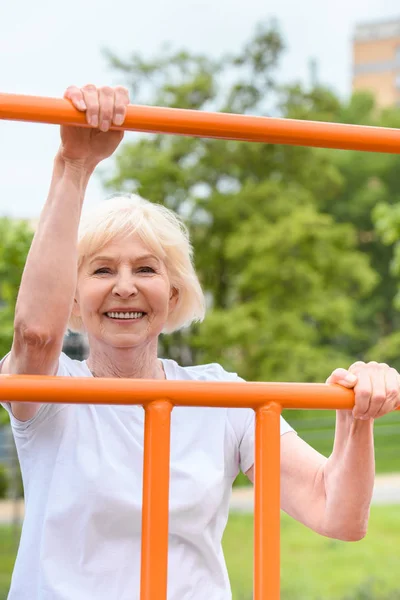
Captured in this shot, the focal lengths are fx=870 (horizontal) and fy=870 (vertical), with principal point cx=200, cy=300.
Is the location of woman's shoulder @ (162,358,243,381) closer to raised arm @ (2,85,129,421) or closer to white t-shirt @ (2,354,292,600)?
white t-shirt @ (2,354,292,600)

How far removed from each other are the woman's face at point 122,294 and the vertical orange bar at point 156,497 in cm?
34

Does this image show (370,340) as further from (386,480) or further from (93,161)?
(93,161)

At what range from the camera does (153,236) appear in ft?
5.12

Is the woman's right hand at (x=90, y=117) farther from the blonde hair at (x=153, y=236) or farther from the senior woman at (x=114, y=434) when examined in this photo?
the blonde hair at (x=153, y=236)

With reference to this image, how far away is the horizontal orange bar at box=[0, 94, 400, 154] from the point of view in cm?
122

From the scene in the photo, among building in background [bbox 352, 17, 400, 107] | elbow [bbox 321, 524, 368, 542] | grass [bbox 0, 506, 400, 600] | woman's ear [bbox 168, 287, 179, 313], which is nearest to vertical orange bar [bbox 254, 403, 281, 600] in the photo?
elbow [bbox 321, 524, 368, 542]

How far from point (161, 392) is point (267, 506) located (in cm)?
23

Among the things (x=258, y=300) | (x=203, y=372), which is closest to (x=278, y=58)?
(x=258, y=300)

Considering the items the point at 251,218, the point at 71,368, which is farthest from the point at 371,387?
the point at 251,218

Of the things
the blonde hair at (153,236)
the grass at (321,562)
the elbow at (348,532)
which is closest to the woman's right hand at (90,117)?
the blonde hair at (153,236)

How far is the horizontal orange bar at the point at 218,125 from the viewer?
1.22 metres

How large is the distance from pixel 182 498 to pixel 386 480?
13.3m

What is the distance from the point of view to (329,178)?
52.6ft

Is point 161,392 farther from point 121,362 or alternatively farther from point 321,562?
Result: point 321,562
